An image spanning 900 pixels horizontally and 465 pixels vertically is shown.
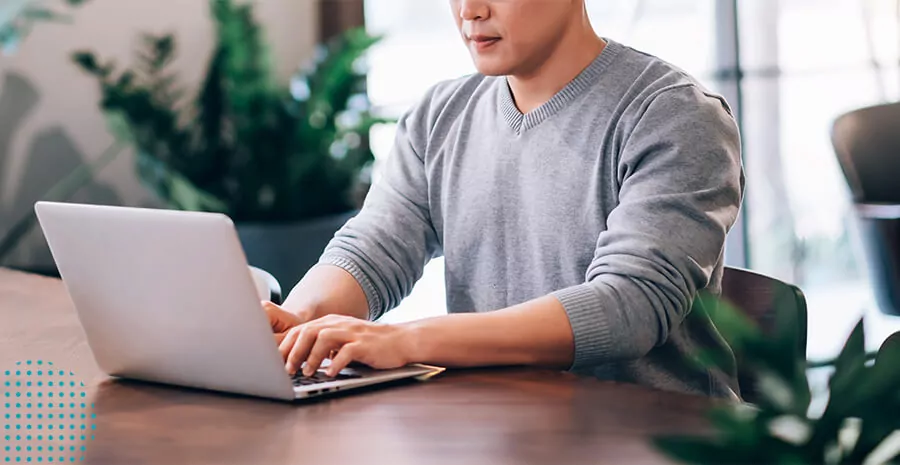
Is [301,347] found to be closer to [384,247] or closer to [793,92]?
[384,247]

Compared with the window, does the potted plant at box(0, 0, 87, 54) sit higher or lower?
higher

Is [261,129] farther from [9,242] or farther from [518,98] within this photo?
[518,98]

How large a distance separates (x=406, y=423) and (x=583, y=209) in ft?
1.94

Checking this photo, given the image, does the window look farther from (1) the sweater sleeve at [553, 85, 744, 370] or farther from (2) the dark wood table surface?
(2) the dark wood table surface

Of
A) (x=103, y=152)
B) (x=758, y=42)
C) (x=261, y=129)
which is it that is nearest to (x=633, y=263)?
(x=758, y=42)

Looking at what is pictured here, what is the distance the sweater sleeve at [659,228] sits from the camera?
121cm

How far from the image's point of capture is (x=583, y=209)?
144 centimetres

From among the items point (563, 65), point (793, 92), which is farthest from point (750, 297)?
point (793, 92)

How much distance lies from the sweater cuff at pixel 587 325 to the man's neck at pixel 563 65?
1.31ft

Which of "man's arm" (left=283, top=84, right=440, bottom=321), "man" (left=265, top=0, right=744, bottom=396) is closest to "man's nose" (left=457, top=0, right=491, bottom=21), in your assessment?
"man" (left=265, top=0, right=744, bottom=396)

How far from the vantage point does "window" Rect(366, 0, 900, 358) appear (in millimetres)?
3375

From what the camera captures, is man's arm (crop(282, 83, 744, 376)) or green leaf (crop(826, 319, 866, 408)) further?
man's arm (crop(282, 83, 744, 376))

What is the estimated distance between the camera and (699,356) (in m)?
0.45

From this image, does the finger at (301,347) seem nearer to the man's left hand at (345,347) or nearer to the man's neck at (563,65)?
the man's left hand at (345,347)
